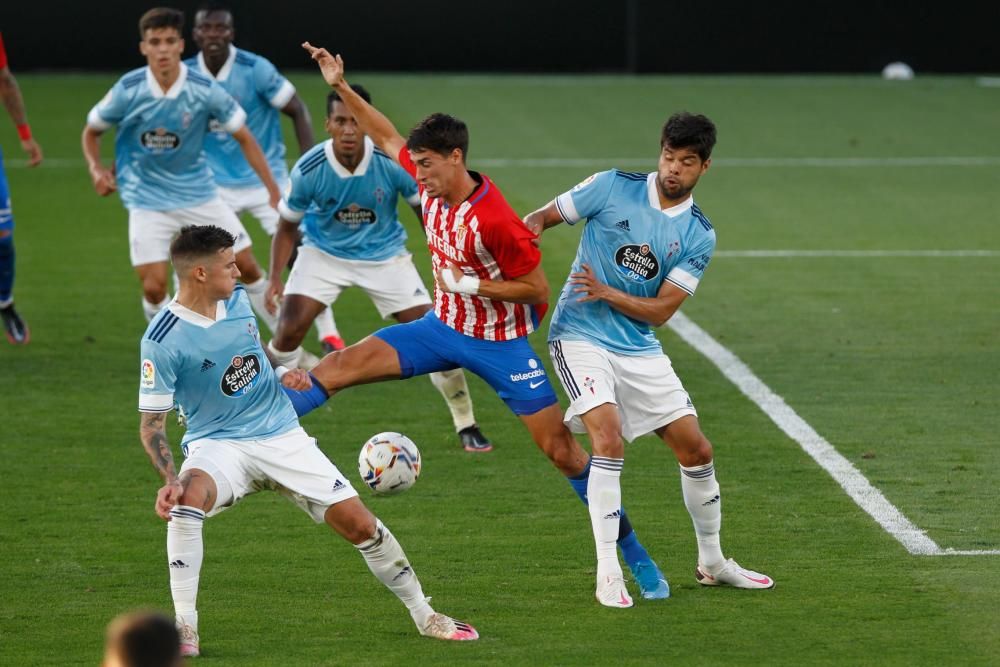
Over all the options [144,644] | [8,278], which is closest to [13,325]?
[8,278]

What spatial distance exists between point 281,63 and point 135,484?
75.1 ft

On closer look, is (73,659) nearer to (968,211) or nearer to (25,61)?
(968,211)

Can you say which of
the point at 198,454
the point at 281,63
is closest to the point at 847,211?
the point at 198,454

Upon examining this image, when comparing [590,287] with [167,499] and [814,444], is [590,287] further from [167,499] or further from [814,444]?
[814,444]

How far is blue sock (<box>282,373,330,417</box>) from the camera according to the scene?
7.51m

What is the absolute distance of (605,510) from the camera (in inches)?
278

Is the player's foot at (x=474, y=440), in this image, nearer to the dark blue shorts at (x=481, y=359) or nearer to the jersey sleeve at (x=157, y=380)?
the dark blue shorts at (x=481, y=359)

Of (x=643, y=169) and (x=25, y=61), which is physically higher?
(x=643, y=169)

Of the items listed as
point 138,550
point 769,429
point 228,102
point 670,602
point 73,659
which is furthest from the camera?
point 228,102

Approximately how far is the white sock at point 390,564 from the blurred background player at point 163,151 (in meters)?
5.06

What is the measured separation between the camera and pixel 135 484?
898 cm

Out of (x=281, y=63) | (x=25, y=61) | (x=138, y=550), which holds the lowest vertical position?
(x=25, y=61)

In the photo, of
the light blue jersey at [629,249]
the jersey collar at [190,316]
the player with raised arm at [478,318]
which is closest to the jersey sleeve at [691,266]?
the light blue jersey at [629,249]

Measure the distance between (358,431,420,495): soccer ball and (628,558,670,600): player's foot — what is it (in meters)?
1.09
